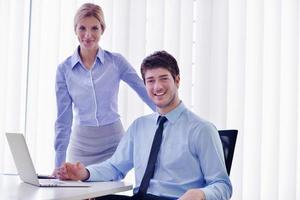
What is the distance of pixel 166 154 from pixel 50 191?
56cm

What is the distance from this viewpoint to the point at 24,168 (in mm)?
1813

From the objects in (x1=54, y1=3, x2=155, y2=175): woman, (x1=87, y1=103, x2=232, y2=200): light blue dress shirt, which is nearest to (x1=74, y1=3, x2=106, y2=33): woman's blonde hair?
(x1=54, y1=3, x2=155, y2=175): woman

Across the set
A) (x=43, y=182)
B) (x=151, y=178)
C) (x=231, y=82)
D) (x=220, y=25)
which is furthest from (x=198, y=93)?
(x=43, y=182)

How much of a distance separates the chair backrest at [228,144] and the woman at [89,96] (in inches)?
25.6

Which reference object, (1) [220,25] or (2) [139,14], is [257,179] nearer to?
(1) [220,25]

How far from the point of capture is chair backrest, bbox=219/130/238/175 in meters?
2.03

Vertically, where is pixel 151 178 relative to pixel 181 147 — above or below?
below

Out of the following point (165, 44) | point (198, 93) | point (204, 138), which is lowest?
point (204, 138)

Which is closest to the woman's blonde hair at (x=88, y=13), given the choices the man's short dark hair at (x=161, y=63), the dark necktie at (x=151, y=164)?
the man's short dark hair at (x=161, y=63)

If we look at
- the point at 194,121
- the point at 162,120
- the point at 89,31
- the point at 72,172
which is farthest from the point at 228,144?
the point at 89,31

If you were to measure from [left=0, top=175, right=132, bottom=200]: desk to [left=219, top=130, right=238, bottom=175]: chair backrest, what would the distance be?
47 centimetres

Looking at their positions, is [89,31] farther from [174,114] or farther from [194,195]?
[194,195]

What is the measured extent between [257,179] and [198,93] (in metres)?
0.67

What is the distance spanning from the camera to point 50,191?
5.17ft
